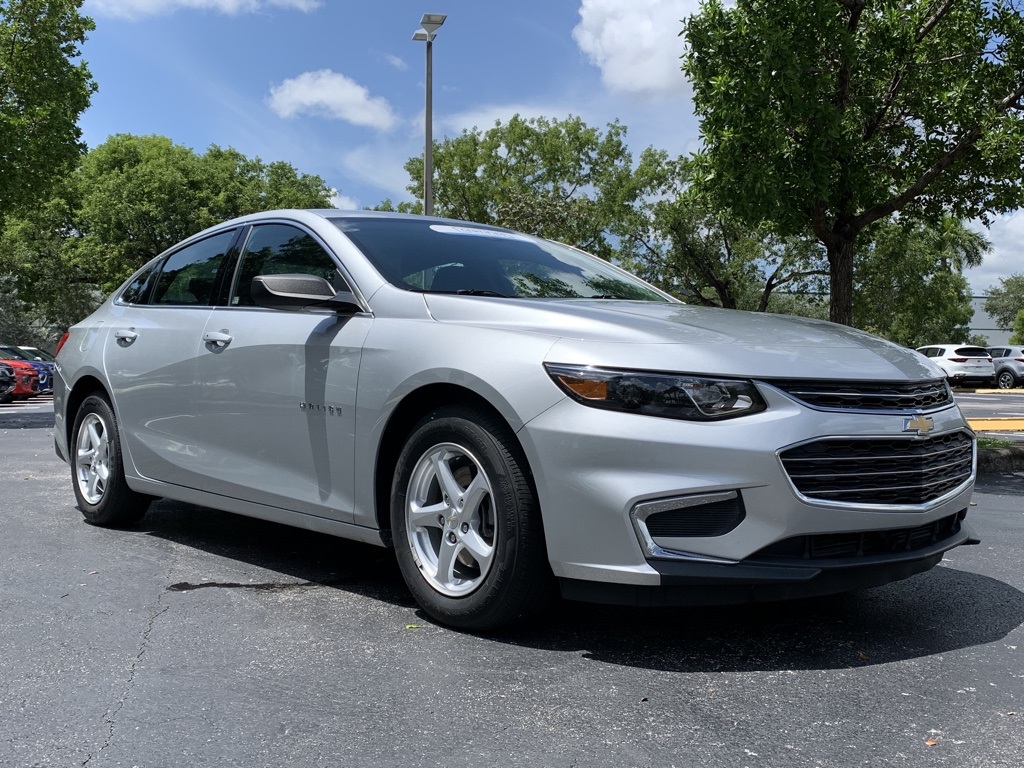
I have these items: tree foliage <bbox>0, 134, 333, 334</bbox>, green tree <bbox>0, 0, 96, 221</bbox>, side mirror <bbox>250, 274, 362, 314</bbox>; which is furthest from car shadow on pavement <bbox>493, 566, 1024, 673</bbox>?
tree foliage <bbox>0, 134, 333, 334</bbox>

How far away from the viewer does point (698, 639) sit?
3.62 meters

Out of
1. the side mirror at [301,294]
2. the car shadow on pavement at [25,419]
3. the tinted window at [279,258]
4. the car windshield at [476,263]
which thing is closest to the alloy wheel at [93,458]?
the tinted window at [279,258]

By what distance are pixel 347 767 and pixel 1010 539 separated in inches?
176

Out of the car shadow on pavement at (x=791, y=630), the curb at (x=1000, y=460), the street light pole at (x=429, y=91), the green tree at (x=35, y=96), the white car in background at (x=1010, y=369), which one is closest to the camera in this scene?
the car shadow on pavement at (x=791, y=630)

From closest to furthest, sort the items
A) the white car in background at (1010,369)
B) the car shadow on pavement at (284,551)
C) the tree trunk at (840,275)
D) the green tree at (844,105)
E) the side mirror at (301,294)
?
the side mirror at (301,294), the car shadow on pavement at (284,551), the green tree at (844,105), the tree trunk at (840,275), the white car in background at (1010,369)

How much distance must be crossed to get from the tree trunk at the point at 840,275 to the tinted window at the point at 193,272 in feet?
21.4

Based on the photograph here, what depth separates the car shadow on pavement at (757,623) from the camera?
11.2ft

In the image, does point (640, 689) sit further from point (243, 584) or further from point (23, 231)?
point (23, 231)

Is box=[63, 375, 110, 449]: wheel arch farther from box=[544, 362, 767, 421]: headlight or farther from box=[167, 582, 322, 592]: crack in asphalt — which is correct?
box=[544, 362, 767, 421]: headlight

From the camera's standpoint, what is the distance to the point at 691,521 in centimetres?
320

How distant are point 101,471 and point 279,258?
72.9 inches

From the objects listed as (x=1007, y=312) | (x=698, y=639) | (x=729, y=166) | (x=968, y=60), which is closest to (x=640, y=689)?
(x=698, y=639)

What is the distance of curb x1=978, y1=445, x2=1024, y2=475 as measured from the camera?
8875mm

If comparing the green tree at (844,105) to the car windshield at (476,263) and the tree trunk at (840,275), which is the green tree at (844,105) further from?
the car windshield at (476,263)
